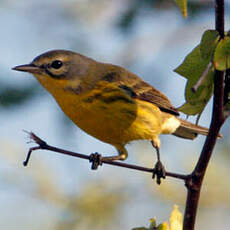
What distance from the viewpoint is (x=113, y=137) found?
526 cm

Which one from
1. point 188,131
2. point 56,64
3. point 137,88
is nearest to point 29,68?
point 56,64

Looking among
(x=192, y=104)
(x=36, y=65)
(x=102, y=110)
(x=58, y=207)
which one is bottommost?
(x=58, y=207)

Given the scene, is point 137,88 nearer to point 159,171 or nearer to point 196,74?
point 159,171

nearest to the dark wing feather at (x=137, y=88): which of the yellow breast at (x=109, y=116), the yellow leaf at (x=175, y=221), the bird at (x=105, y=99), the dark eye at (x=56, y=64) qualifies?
the bird at (x=105, y=99)

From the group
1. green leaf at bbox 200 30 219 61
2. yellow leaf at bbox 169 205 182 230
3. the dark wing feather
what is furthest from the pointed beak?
green leaf at bbox 200 30 219 61

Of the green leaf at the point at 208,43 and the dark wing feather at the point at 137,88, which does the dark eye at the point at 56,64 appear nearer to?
the dark wing feather at the point at 137,88

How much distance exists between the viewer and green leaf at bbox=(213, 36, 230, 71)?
7.37ft

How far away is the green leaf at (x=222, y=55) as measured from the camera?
225 cm

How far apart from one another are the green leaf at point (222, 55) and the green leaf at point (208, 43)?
33 mm

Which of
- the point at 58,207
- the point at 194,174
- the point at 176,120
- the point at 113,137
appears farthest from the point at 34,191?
the point at 194,174

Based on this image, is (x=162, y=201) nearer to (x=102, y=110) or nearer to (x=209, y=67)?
(x=102, y=110)

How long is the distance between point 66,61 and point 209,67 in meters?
3.56

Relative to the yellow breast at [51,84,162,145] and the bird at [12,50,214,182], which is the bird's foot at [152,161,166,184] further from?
the yellow breast at [51,84,162,145]

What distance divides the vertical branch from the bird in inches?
87.8
